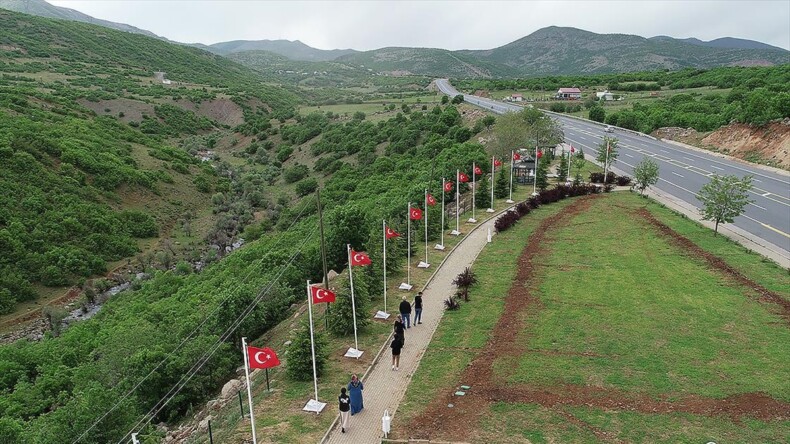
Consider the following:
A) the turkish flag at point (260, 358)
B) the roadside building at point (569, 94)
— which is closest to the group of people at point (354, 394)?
the turkish flag at point (260, 358)

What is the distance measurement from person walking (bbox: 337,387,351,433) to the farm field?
58.7 inches

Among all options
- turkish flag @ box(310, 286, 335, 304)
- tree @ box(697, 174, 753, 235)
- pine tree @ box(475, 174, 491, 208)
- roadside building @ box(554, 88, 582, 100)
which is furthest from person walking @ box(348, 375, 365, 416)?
roadside building @ box(554, 88, 582, 100)

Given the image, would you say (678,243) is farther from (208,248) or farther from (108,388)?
(208,248)

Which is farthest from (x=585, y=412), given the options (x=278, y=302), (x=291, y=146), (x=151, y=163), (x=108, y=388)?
(x=291, y=146)

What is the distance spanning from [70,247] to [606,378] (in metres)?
40.9

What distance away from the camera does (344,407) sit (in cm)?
1317

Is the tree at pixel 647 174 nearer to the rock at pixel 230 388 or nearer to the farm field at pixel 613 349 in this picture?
the farm field at pixel 613 349

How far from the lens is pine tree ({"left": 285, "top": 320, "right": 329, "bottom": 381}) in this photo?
16.3 m

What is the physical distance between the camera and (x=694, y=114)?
63844 millimetres

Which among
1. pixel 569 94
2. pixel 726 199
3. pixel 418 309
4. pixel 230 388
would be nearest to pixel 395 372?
pixel 418 309

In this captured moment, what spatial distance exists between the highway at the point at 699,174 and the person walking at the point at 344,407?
25.5 m

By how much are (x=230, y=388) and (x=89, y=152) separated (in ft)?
158

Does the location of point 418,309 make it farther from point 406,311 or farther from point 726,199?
point 726,199

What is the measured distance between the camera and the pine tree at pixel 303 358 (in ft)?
53.4
